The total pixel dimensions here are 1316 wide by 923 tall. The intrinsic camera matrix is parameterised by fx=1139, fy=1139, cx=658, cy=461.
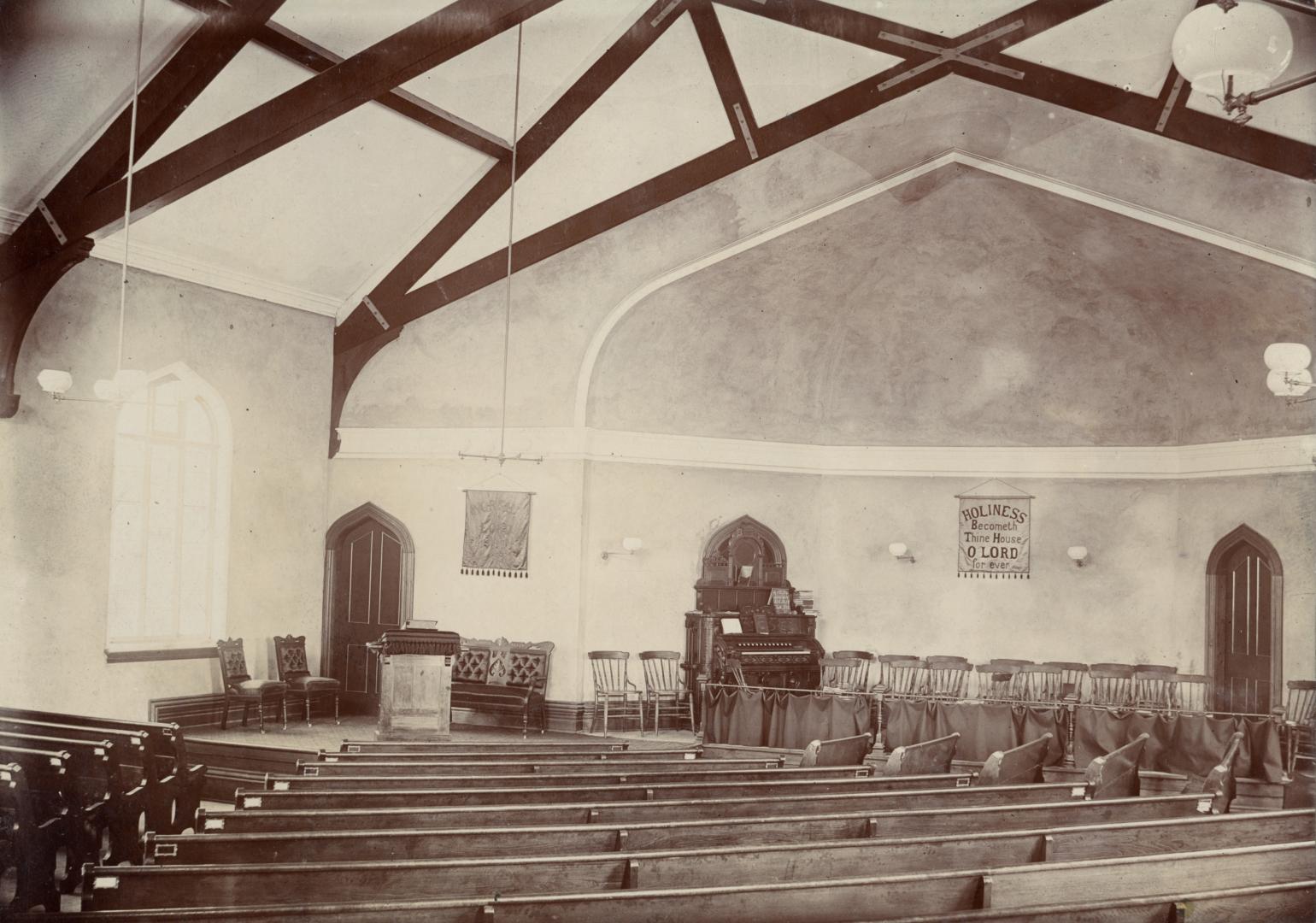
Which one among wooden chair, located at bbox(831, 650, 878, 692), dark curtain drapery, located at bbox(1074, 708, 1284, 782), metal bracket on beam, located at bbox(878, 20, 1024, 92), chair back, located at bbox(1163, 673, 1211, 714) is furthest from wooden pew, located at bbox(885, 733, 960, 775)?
metal bracket on beam, located at bbox(878, 20, 1024, 92)

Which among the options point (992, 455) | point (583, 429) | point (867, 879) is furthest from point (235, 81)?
point (992, 455)

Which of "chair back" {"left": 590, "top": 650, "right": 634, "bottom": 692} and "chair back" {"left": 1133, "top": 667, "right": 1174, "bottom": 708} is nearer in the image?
"chair back" {"left": 1133, "top": 667, "right": 1174, "bottom": 708}

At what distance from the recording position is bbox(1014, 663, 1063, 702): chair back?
40.3ft

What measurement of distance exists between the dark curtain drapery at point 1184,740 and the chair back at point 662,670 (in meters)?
4.28

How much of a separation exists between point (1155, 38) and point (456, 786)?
7080 millimetres

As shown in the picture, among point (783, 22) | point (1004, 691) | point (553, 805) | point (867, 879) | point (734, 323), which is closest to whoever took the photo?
point (867, 879)

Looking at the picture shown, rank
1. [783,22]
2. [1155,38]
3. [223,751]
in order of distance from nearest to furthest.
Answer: [1155,38] → [783,22] → [223,751]

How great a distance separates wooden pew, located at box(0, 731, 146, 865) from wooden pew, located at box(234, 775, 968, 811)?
467 mm

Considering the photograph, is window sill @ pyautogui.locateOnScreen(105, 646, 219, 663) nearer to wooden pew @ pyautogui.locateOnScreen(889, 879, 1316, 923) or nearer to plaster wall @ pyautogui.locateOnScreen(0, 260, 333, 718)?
plaster wall @ pyautogui.locateOnScreen(0, 260, 333, 718)

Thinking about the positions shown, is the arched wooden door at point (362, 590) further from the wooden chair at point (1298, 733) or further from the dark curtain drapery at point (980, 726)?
the wooden chair at point (1298, 733)

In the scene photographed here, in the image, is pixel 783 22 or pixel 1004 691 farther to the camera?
pixel 1004 691

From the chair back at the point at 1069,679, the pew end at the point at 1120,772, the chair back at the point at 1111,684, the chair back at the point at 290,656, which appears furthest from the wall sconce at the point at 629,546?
the pew end at the point at 1120,772

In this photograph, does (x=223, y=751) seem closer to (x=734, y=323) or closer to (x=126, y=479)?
(x=126, y=479)

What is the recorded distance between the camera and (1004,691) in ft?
39.1
